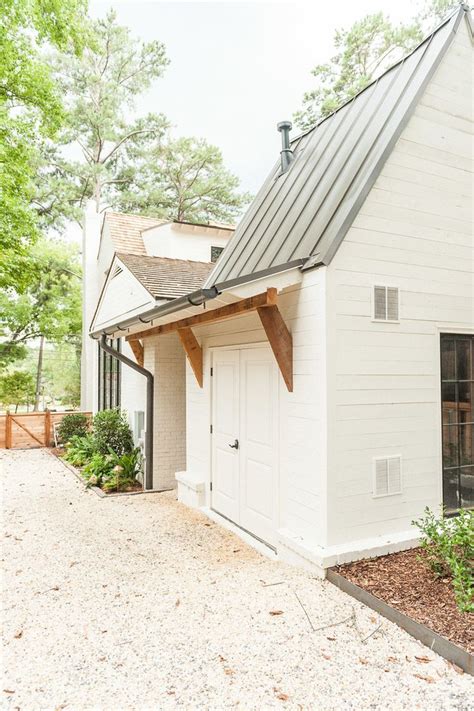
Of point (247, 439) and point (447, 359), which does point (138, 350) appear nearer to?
point (247, 439)

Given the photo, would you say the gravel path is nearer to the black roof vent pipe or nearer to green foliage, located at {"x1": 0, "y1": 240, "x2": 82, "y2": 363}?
the black roof vent pipe

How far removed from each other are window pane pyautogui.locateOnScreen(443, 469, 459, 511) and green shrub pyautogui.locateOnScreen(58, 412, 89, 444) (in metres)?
9.84

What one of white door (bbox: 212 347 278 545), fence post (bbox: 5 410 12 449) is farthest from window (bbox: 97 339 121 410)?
white door (bbox: 212 347 278 545)

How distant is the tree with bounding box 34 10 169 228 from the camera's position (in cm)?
2102

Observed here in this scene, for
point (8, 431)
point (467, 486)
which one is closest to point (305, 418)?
point (467, 486)

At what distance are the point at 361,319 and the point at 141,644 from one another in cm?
314

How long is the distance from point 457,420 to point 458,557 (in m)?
1.51

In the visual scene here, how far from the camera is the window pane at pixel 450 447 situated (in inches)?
181

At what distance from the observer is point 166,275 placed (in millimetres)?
8242

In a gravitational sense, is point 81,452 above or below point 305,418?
below

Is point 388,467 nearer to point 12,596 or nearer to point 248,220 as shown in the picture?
point 12,596

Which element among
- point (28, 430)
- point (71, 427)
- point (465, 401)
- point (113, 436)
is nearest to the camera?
point (465, 401)

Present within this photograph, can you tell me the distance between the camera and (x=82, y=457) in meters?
9.84

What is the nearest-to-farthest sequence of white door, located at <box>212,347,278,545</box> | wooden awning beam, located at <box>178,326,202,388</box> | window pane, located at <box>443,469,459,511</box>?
window pane, located at <box>443,469,459,511</box> → white door, located at <box>212,347,278,545</box> → wooden awning beam, located at <box>178,326,202,388</box>
